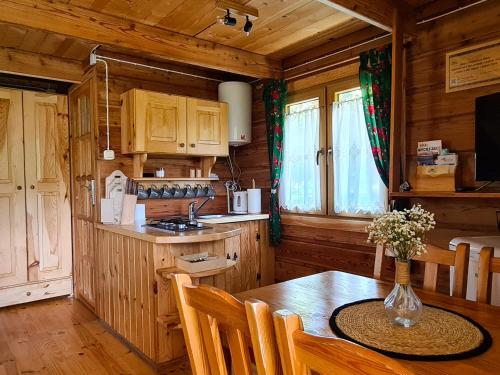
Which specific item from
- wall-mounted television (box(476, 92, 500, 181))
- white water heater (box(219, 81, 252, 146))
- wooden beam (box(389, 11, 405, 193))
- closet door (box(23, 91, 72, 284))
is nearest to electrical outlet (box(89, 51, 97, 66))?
closet door (box(23, 91, 72, 284))

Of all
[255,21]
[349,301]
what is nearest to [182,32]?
[255,21]

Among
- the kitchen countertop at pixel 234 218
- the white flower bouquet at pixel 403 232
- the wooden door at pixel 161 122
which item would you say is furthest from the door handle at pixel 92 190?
the white flower bouquet at pixel 403 232

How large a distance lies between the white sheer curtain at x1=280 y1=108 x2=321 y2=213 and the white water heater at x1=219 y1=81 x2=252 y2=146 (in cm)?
47

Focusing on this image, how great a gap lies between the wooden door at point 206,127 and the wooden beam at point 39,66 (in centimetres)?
118

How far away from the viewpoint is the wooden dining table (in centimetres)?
94

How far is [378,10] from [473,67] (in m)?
0.69

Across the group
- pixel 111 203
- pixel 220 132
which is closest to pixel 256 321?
pixel 111 203

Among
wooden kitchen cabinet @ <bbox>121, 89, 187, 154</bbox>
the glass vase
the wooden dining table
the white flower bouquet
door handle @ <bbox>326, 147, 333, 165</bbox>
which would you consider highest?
Answer: wooden kitchen cabinet @ <bbox>121, 89, 187, 154</bbox>

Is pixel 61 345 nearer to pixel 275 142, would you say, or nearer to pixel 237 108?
pixel 275 142

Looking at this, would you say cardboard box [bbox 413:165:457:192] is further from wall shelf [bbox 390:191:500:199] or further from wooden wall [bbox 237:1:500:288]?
wooden wall [bbox 237:1:500:288]

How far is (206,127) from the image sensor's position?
3.52 m

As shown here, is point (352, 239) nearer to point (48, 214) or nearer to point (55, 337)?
point (55, 337)

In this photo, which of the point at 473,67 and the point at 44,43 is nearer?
the point at 473,67

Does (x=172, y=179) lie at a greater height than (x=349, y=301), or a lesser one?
greater
